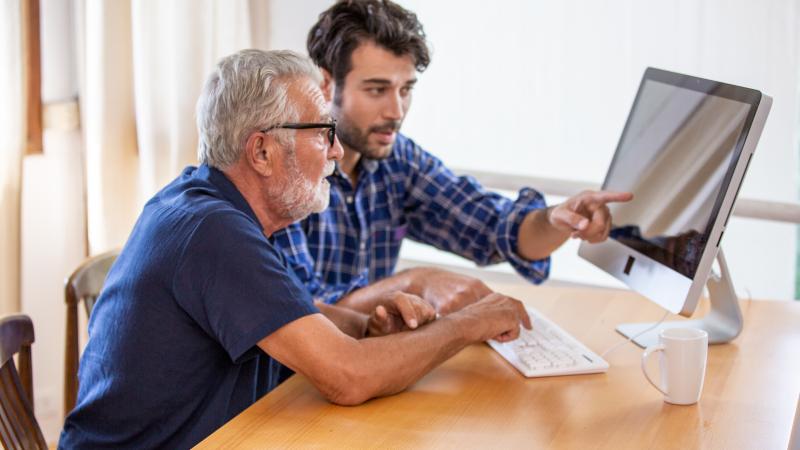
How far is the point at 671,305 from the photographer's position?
1721 mm

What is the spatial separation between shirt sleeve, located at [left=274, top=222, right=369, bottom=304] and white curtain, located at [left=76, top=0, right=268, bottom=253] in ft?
3.16

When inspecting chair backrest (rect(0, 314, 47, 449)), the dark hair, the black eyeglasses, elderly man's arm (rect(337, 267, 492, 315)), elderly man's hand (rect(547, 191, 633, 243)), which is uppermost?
the dark hair

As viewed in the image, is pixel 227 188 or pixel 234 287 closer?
pixel 234 287

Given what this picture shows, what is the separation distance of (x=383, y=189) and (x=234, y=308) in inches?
36.4

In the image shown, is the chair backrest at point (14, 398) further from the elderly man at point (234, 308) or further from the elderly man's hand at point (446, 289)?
the elderly man's hand at point (446, 289)

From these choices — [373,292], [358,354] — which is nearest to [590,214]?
[373,292]

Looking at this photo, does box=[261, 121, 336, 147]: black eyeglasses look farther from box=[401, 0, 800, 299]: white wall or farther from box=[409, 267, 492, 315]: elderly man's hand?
box=[401, 0, 800, 299]: white wall

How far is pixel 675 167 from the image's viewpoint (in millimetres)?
1807

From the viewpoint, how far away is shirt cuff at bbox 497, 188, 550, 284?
2279 millimetres

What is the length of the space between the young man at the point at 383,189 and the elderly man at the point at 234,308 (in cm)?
41

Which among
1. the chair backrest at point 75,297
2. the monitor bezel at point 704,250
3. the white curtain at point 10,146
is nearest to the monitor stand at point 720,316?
the monitor bezel at point 704,250

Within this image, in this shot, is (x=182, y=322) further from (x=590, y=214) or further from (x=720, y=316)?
(x=720, y=316)

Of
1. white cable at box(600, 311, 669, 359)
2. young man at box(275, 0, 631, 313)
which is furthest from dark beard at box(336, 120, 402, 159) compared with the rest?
white cable at box(600, 311, 669, 359)

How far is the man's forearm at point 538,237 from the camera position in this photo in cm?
219
